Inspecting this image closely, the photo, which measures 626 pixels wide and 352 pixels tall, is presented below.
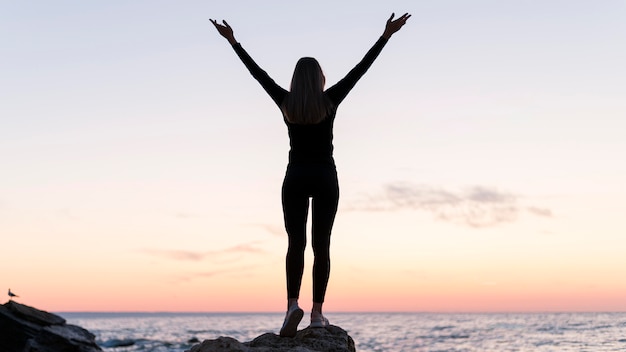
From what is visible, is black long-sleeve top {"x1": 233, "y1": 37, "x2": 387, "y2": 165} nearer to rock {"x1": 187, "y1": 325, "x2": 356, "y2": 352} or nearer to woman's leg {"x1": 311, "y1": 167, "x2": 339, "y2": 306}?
woman's leg {"x1": 311, "y1": 167, "x2": 339, "y2": 306}

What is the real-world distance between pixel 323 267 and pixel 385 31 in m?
2.72

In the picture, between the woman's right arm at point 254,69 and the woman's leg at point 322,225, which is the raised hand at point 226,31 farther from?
the woman's leg at point 322,225

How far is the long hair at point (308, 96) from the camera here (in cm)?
741

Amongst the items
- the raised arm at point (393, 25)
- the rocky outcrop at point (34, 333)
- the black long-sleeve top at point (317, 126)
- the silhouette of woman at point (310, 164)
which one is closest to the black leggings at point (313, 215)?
the silhouette of woman at point (310, 164)

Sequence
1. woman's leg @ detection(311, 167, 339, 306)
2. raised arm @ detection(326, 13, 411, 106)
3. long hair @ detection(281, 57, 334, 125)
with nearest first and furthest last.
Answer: long hair @ detection(281, 57, 334, 125) < woman's leg @ detection(311, 167, 339, 306) < raised arm @ detection(326, 13, 411, 106)

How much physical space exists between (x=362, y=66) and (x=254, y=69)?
1211 mm

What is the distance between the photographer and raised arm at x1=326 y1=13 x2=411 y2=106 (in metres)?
7.67

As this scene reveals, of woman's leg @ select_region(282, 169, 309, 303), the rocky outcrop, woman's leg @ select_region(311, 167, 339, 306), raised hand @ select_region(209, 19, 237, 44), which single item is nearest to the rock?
woman's leg @ select_region(311, 167, 339, 306)

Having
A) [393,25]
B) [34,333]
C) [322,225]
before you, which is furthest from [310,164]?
[34,333]

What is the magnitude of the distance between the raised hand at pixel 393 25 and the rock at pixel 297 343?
11.0 feet

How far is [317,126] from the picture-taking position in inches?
297

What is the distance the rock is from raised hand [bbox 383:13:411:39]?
132 inches

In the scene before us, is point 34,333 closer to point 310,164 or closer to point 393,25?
point 310,164

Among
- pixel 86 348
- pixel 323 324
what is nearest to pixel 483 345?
pixel 86 348
